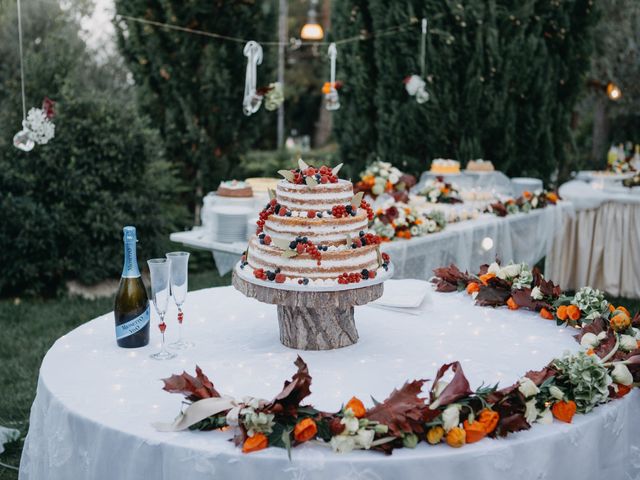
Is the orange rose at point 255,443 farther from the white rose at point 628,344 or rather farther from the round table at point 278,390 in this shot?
the white rose at point 628,344

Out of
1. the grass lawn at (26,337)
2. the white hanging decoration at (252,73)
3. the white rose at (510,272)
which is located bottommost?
the grass lawn at (26,337)

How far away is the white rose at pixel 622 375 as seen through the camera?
7.66 ft

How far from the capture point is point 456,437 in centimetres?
197

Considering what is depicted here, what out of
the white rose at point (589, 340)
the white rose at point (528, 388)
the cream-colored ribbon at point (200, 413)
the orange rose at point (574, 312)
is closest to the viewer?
the cream-colored ribbon at point (200, 413)

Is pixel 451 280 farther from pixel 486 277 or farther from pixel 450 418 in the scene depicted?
pixel 450 418

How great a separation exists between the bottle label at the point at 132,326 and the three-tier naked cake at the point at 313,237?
424 millimetres

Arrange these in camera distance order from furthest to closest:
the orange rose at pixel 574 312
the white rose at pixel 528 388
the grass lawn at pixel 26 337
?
the grass lawn at pixel 26 337, the orange rose at pixel 574 312, the white rose at pixel 528 388

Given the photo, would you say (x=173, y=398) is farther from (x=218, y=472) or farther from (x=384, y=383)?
(x=384, y=383)

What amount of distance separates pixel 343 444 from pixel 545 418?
0.61m

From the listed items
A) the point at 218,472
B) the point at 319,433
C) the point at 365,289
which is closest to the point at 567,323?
the point at 365,289

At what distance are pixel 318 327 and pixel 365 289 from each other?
8.9 inches

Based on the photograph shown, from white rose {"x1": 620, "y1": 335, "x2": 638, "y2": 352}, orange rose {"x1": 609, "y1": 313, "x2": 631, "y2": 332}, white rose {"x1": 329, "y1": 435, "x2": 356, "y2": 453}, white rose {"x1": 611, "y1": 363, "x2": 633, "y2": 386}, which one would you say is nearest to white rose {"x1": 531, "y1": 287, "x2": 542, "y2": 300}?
orange rose {"x1": 609, "y1": 313, "x2": 631, "y2": 332}

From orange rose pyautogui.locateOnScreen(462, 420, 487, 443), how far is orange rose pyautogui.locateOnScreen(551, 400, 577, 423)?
11.5 inches

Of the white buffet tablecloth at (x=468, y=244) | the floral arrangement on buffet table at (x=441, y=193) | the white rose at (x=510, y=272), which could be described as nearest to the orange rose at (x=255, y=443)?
the white rose at (x=510, y=272)
